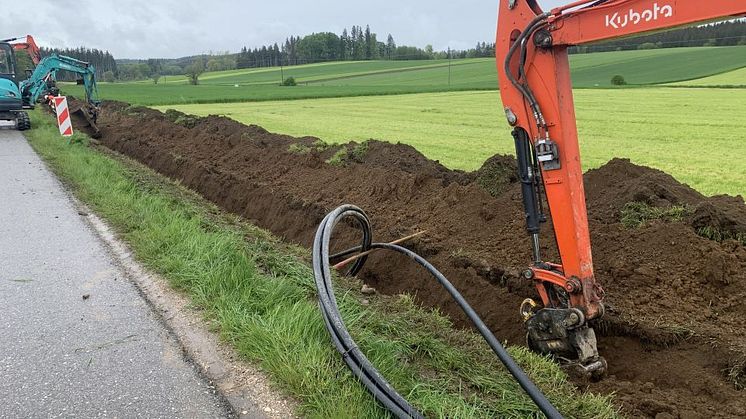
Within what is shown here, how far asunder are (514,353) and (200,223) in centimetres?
411

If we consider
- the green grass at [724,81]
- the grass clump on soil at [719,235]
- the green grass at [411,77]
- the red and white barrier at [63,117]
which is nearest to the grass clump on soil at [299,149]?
the grass clump on soil at [719,235]

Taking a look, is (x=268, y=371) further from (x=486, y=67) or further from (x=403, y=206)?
(x=486, y=67)

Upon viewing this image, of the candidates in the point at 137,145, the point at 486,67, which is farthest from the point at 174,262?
the point at 486,67

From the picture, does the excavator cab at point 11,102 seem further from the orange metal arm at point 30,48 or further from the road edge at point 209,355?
the road edge at point 209,355

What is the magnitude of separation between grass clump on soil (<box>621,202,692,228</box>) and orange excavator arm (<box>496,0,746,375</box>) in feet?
7.23

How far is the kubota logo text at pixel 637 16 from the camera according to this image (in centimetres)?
275

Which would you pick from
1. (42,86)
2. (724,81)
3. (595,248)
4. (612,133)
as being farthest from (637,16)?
(724,81)

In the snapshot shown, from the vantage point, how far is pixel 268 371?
3262 mm

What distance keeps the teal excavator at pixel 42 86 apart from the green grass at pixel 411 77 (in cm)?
1316

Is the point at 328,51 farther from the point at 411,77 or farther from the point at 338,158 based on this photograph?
the point at 338,158

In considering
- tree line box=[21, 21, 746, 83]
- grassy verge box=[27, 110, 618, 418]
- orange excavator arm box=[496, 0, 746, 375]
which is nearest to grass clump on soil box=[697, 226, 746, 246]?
orange excavator arm box=[496, 0, 746, 375]

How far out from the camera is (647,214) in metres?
5.58

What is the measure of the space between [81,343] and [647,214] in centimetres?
502

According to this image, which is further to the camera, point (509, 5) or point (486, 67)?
point (486, 67)
